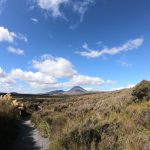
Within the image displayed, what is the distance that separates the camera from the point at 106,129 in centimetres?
1122

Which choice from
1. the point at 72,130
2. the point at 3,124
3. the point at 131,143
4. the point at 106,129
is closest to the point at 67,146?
the point at 72,130

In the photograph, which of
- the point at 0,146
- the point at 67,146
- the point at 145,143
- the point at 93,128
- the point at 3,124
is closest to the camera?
the point at 145,143

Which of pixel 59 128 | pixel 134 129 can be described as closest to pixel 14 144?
pixel 59 128

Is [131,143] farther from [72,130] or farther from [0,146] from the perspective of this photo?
[0,146]

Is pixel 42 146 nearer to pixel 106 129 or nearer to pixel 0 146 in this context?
pixel 0 146

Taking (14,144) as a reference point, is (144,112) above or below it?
above

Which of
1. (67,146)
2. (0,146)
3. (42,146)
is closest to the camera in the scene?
(67,146)

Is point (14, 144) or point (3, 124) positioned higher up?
point (3, 124)

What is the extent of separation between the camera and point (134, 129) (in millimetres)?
11164

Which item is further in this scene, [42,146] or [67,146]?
[42,146]

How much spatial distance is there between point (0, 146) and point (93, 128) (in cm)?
453

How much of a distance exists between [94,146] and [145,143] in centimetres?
162

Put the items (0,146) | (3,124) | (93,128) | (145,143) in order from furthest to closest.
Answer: (3,124) < (0,146) < (93,128) < (145,143)

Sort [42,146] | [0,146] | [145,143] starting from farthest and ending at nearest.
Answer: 1. [42,146]
2. [0,146]
3. [145,143]
